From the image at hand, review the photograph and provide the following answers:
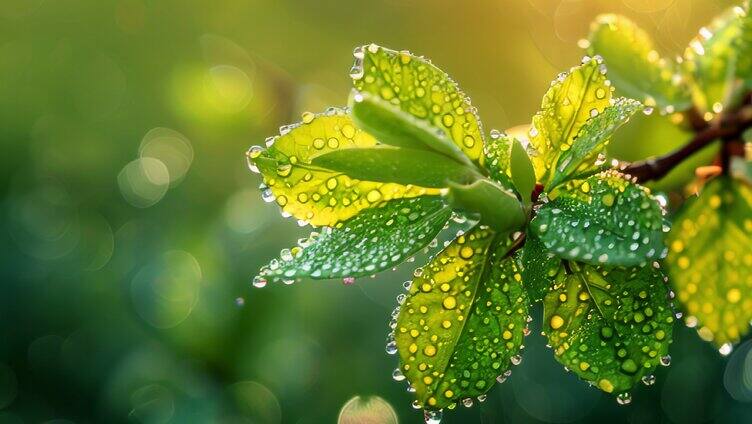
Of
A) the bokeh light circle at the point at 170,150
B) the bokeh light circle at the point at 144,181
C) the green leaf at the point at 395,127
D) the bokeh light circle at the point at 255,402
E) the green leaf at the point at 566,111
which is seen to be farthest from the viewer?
the bokeh light circle at the point at 170,150

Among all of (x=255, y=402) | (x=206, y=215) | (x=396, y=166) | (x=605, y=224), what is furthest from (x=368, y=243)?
(x=206, y=215)

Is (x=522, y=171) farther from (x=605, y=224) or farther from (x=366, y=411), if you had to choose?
(x=366, y=411)

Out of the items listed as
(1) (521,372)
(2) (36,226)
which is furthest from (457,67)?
(2) (36,226)

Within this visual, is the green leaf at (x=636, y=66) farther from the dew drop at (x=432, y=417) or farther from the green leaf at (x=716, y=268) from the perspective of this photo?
the dew drop at (x=432, y=417)

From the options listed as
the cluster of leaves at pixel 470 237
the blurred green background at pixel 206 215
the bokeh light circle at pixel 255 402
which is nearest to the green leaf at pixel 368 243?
the cluster of leaves at pixel 470 237

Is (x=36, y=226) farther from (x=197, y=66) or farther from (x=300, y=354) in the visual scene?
(x=300, y=354)

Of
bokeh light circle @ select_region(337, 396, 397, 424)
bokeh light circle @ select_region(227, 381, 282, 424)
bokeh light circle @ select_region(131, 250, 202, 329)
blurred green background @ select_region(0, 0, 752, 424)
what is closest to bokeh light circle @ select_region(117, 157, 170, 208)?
blurred green background @ select_region(0, 0, 752, 424)

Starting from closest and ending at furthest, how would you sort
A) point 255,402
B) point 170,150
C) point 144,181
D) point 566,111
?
point 566,111 → point 255,402 → point 144,181 → point 170,150
